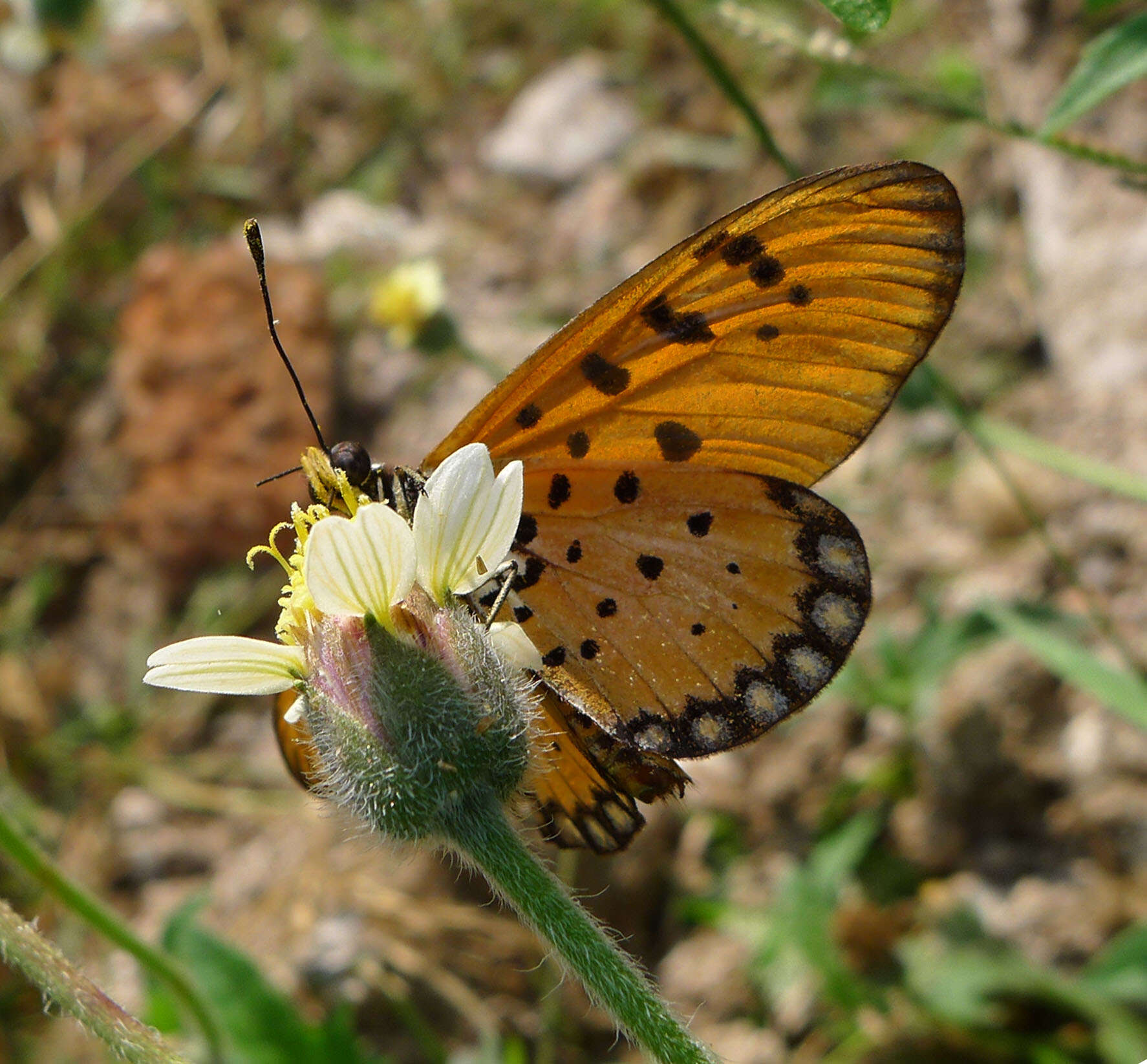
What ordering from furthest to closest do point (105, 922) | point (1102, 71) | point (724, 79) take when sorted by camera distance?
point (724, 79), point (105, 922), point (1102, 71)

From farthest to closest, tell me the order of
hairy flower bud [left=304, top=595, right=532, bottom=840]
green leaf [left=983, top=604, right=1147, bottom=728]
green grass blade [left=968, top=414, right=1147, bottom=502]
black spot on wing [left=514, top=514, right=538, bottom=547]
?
green grass blade [left=968, top=414, right=1147, bottom=502] < green leaf [left=983, top=604, right=1147, bottom=728] < black spot on wing [left=514, top=514, right=538, bottom=547] < hairy flower bud [left=304, top=595, right=532, bottom=840]

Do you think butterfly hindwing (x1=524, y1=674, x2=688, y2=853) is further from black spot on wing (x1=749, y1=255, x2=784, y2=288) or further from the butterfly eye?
black spot on wing (x1=749, y1=255, x2=784, y2=288)

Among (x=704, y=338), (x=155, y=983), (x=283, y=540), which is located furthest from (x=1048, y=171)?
(x=155, y=983)

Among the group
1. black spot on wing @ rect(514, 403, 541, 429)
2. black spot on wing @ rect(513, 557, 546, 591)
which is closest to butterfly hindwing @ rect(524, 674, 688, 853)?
black spot on wing @ rect(513, 557, 546, 591)

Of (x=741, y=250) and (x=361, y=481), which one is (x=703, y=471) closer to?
(x=741, y=250)

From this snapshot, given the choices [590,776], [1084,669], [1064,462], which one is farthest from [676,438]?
[1064,462]
